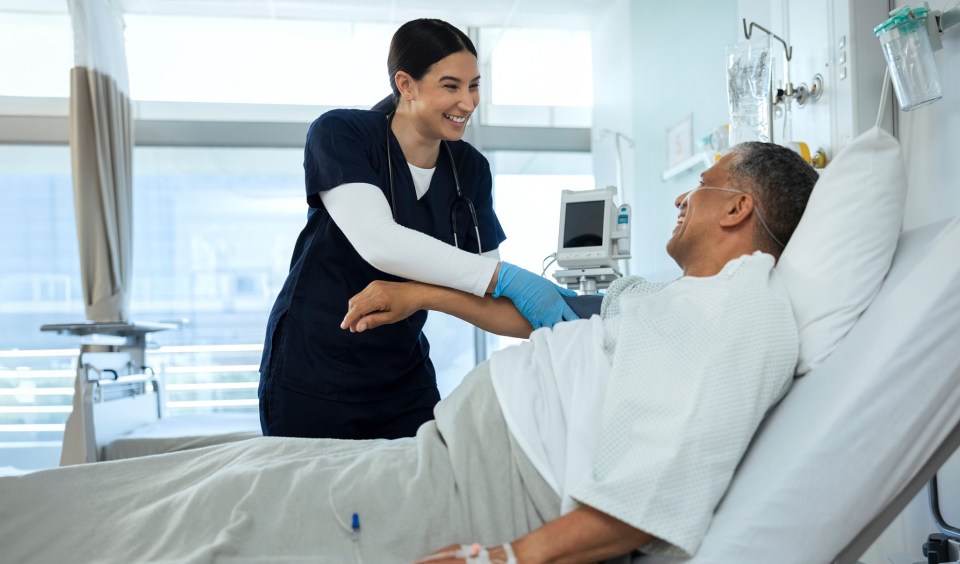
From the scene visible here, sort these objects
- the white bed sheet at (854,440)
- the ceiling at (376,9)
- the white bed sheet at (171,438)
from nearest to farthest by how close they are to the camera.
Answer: the white bed sheet at (854,440) < the white bed sheet at (171,438) < the ceiling at (376,9)

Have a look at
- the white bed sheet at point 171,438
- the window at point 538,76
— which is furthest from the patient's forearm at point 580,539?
the window at point 538,76

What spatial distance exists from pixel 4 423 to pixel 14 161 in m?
1.46

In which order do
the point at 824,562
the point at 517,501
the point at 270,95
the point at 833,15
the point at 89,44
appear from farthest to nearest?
the point at 270,95
the point at 89,44
the point at 833,15
the point at 517,501
the point at 824,562

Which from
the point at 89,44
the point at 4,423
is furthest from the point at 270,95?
the point at 4,423

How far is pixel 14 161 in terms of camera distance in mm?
4570

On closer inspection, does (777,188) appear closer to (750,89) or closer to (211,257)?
(750,89)

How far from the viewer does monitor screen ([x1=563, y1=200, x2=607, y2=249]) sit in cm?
247

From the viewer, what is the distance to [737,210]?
53.4 inches

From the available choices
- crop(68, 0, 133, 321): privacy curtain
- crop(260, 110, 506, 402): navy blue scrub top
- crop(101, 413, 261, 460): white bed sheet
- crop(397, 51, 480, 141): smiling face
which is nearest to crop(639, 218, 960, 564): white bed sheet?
crop(260, 110, 506, 402): navy blue scrub top

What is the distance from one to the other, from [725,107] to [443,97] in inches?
71.8

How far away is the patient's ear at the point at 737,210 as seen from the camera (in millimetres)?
1346

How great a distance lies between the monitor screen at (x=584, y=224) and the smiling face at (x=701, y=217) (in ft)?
3.37

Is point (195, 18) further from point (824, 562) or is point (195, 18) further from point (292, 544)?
point (824, 562)

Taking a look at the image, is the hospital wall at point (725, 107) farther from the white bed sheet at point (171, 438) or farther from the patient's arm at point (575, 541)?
the white bed sheet at point (171, 438)
